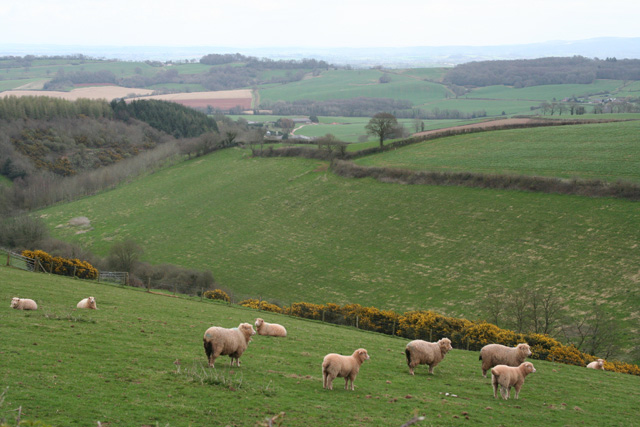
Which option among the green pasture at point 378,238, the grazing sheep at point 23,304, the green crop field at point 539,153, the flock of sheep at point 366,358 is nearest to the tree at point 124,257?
the green pasture at point 378,238

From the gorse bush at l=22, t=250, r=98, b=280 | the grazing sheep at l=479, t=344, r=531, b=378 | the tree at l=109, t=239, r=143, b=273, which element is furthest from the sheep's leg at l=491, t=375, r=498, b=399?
the tree at l=109, t=239, r=143, b=273

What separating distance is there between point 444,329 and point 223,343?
820 inches

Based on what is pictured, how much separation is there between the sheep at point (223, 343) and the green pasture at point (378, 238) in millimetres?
28994

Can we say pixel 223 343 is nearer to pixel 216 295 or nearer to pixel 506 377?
pixel 506 377

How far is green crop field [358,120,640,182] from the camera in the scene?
206 ft

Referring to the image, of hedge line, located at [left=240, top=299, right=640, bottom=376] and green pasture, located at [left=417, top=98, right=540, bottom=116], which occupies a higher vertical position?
green pasture, located at [left=417, top=98, right=540, bottom=116]

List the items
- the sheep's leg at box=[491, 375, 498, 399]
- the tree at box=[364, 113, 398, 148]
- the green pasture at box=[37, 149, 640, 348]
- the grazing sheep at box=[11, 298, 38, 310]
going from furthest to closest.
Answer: the tree at box=[364, 113, 398, 148] → the green pasture at box=[37, 149, 640, 348] → the grazing sheep at box=[11, 298, 38, 310] → the sheep's leg at box=[491, 375, 498, 399]

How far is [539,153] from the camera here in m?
72.1

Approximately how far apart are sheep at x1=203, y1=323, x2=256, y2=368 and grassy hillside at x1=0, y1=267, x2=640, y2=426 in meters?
0.47

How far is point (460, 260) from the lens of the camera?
52.0 m

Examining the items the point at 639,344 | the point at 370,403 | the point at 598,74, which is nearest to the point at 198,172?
the point at 639,344

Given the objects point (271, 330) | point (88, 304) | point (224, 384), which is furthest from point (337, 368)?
point (88, 304)

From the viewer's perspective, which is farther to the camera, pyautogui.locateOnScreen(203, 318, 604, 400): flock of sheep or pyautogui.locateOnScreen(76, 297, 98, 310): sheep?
pyautogui.locateOnScreen(76, 297, 98, 310): sheep

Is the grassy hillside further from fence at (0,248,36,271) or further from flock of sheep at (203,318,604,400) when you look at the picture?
fence at (0,248,36,271)
